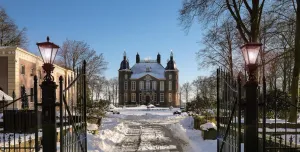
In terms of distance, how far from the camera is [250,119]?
621 cm

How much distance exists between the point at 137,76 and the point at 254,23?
61867mm

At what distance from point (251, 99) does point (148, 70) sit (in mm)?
71007

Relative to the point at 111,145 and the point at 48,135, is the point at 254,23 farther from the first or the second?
the point at 48,135

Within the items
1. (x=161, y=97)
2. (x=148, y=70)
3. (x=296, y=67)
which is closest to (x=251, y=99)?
(x=296, y=67)

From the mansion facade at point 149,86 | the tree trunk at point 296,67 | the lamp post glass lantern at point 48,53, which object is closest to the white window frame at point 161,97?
the mansion facade at point 149,86

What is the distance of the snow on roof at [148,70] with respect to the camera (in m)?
76.7

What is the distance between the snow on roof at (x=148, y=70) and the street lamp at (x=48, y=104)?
6972cm

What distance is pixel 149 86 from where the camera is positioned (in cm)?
7594

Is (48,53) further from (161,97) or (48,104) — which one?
(161,97)

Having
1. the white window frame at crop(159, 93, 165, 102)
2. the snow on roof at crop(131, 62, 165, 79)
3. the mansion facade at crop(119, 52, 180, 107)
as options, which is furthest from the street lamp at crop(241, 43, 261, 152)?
the white window frame at crop(159, 93, 165, 102)

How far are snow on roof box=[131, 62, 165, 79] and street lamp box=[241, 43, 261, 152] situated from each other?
6968 centimetres

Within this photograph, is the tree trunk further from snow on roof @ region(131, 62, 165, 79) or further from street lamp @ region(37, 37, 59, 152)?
snow on roof @ region(131, 62, 165, 79)

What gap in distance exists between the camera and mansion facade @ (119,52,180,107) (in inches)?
2987

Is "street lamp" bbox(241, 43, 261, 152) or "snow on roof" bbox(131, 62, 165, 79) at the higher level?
"snow on roof" bbox(131, 62, 165, 79)
